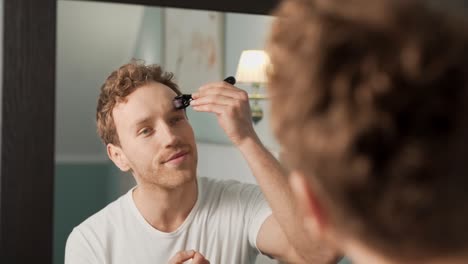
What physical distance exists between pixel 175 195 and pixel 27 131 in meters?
0.32

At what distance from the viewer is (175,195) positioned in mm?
1066

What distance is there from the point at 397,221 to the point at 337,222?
1.8 inches

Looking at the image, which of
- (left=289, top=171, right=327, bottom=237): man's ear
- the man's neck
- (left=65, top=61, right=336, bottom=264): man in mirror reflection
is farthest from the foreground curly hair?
(left=289, top=171, right=327, bottom=237): man's ear

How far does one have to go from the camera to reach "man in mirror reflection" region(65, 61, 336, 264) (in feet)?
3.16

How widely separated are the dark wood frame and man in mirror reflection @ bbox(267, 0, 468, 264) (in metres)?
0.57

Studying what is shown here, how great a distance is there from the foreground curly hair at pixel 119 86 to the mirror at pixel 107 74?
21 mm

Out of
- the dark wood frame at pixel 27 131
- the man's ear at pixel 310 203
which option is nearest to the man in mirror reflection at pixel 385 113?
the man's ear at pixel 310 203

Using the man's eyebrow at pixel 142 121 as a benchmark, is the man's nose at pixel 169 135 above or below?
below

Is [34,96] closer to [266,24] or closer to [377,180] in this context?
[266,24]

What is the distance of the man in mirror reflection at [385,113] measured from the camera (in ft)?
1.11

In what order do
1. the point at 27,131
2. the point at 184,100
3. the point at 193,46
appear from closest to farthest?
the point at 27,131, the point at 184,100, the point at 193,46

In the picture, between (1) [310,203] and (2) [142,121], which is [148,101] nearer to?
(2) [142,121]

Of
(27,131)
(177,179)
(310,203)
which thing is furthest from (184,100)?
(310,203)

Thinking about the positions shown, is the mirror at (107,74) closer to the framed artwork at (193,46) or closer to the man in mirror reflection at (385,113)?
the framed artwork at (193,46)
